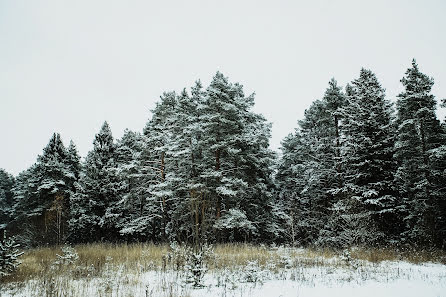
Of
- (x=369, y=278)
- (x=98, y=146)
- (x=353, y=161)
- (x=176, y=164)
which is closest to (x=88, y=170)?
(x=98, y=146)

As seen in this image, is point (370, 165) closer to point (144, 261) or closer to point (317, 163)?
point (317, 163)

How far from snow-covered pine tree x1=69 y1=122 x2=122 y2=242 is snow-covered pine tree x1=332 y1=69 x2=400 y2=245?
21.1 metres

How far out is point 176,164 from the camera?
22.6 metres

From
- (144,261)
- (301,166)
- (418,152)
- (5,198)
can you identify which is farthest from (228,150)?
(5,198)

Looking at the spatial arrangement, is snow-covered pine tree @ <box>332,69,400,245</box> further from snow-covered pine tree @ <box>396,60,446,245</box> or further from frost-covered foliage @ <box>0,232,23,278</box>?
frost-covered foliage @ <box>0,232,23,278</box>

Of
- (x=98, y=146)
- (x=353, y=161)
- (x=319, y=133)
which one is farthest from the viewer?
(x=98, y=146)

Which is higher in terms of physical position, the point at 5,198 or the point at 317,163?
the point at 317,163

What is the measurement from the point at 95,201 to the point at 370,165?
25.2 meters

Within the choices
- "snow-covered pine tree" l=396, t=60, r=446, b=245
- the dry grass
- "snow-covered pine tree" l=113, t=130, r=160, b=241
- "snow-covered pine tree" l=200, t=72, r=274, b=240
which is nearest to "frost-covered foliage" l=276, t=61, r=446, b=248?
"snow-covered pine tree" l=396, t=60, r=446, b=245

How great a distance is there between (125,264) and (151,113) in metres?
16.9

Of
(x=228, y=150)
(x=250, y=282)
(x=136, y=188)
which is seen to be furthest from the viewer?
(x=136, y=188)

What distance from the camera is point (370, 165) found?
67.2 ft

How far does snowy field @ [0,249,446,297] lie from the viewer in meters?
7.04

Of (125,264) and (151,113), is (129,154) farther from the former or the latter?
(125,264)
